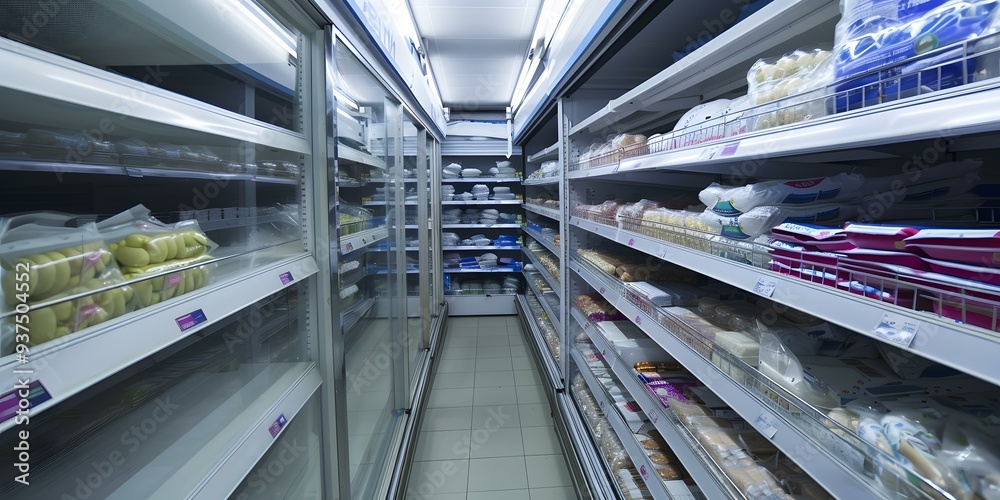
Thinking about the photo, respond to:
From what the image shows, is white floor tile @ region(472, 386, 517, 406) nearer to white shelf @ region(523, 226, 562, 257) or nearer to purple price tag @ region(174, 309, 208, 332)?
white shelf @ region(523, 226, 562, 257)

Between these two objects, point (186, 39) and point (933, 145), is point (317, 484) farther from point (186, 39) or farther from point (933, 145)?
point (933, 145)

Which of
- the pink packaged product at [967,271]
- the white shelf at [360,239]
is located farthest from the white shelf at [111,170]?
the pink packaged product at [967,271]

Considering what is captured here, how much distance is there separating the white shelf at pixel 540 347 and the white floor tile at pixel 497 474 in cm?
66

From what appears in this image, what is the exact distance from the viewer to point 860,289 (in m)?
0.76

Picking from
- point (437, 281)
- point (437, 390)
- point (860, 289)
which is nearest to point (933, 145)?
point (860, 289)

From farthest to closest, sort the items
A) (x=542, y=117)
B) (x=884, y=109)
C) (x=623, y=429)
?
(x=542, y=117), (x=623, y=429), (x=884, y=109)

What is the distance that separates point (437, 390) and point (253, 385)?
264 cm

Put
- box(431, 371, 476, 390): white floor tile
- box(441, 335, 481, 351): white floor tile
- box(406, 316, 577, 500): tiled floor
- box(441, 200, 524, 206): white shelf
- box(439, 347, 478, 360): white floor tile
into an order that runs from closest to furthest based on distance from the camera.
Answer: box(406, 316, 577, 500): tiled floor
box(431, 371, 476, 390): white floor tile
box(439, 347, 478, 360): white floor tile
box(441, 335, 481, 351): white floor tile
box(441, 200, 524, 206): white shelf

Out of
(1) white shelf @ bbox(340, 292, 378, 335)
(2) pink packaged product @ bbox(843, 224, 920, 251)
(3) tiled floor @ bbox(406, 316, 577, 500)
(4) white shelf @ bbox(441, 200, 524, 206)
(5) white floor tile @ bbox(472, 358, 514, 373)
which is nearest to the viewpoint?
(2) pink packaged product @ bbox(843, 224, 920, 251)

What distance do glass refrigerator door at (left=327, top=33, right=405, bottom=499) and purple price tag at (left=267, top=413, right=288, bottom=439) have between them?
0.43 m

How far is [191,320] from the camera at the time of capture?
2.79 ft

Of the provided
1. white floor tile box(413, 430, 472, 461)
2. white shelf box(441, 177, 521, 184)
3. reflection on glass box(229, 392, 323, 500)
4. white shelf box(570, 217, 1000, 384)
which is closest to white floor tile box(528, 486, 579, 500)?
white floor tile box(413, 430, 472, 461)

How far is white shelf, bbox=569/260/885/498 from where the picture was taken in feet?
2.42

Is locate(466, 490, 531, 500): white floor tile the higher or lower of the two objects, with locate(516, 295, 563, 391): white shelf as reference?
lower
